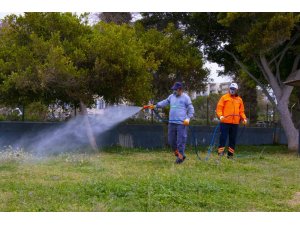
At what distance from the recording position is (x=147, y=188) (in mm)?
6305

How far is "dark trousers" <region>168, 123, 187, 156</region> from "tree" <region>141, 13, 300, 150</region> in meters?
4.27

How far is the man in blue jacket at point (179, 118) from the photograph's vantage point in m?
9.93

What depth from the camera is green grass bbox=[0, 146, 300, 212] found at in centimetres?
568

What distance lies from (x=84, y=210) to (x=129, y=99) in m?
8.27

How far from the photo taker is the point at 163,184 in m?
6.50

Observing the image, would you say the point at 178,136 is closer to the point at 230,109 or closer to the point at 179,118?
the point at 179,118

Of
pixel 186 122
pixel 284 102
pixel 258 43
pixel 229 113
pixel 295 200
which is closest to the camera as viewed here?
pixel 295 200

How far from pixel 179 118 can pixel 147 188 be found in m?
3.86

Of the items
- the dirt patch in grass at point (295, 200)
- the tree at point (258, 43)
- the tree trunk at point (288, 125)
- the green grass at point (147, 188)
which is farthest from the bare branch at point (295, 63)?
the dirt patch in grass at point (295, 200)

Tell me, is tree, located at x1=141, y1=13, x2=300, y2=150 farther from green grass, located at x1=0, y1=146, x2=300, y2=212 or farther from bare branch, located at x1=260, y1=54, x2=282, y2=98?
green grass, located at x1=0, y1=146, x2=300, y2=212

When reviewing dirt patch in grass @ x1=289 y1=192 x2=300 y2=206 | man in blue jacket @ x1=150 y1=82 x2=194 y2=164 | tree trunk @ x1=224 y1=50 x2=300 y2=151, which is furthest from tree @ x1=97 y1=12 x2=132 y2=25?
dirt patch in grass @ x1=289 y1=192 x2=300 y2=206

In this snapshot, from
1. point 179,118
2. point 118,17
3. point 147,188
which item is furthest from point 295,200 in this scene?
point 118,17

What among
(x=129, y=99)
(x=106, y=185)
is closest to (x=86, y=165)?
(x=106, y=185)

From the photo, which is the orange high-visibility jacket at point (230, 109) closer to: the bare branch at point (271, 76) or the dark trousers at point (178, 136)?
the dark trousers at point (178, 136)
